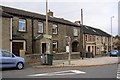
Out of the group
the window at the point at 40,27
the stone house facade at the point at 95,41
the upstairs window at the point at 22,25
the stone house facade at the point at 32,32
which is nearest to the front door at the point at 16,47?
the stone house facade at the point at 32,32

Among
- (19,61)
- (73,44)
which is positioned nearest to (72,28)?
(73,44)

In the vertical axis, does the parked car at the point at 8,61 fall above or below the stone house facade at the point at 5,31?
below

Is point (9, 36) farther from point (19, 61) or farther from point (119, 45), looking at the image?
point (119, 45)

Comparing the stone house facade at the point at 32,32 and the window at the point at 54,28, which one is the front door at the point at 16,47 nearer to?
the stone house facade at the point at 32,32

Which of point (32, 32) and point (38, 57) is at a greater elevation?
point (32, 32)


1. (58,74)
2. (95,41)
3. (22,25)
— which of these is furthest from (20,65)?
(95,41)

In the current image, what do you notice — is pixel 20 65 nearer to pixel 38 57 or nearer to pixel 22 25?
pixel 38 57

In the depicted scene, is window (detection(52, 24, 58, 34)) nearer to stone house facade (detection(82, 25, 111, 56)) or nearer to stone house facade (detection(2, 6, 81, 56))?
stone house facade (detection(2, 6, 81, 56))

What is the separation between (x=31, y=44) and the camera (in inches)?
1400

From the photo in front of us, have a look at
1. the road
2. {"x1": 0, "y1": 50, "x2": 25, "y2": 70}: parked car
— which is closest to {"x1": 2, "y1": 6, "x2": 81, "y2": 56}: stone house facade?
{"x1": 0, "y1": 50, "x2": 25, "y2": 70}: parked car

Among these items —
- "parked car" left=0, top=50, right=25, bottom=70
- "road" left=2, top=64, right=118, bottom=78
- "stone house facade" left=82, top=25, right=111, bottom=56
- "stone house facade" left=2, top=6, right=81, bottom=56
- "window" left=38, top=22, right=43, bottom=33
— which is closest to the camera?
"road" left=2, top=64, right=118, bottom=78

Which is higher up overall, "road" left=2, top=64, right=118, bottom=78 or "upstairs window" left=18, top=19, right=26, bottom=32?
"upstairs window" left=18, top=19, right=26, bottom=32

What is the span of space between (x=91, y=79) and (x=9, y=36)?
53.1ft

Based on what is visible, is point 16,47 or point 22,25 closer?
point 16,47
